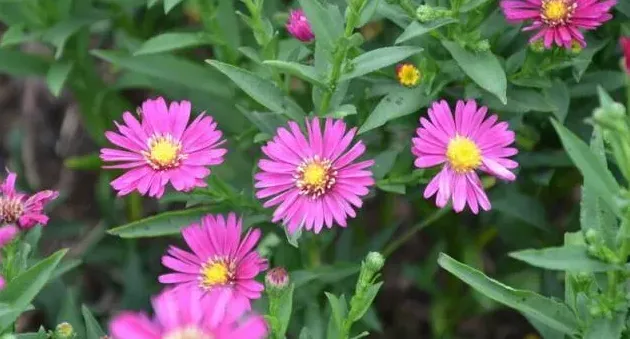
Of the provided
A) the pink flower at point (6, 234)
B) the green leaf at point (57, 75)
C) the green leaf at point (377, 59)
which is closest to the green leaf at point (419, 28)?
the green leaf at point (377, 59)

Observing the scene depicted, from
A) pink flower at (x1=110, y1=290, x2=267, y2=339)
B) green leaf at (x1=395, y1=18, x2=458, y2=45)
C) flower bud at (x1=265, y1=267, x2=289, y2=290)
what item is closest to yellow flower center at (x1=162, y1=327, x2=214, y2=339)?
pink flower at (x1=110, y1=290, x2=267, y2=339)

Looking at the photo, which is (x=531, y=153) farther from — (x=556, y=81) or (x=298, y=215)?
(x=298, y=215)

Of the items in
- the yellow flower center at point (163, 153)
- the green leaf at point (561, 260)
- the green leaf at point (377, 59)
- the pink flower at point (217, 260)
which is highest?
the green leaf at point (377, 59)

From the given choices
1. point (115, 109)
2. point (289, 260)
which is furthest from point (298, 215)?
point (115, 109)

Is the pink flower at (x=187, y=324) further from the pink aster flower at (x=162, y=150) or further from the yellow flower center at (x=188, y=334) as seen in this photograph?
the pink aster flower at (x=162, y=150)

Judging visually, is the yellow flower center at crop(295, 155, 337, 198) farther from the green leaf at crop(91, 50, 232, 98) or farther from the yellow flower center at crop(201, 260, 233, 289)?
the green leaf at crop(91, 50, 232, 98)

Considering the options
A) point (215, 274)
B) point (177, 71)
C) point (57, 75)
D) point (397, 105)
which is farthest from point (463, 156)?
point (57, 75)

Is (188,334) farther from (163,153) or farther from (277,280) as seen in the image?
(163,153)
